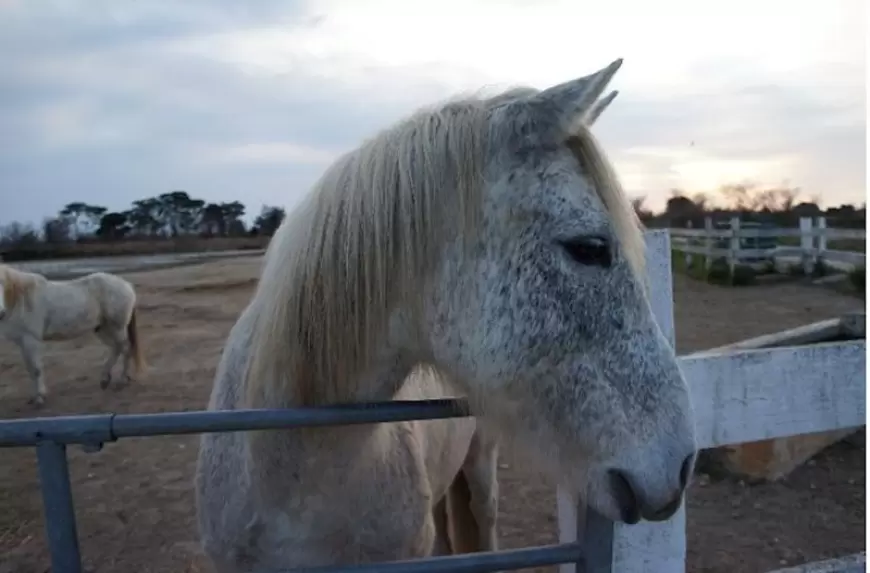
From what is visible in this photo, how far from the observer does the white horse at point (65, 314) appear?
326 inches

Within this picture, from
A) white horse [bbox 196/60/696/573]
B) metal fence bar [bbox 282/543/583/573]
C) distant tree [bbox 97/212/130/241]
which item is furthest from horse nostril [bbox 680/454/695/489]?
distant tree [bbox 97/212/130/241]

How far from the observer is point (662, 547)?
1933mm

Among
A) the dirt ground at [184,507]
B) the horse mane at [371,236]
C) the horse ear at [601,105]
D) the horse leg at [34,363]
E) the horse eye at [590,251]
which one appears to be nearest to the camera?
the horse eye at [590,251]

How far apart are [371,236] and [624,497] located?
789 millimetres

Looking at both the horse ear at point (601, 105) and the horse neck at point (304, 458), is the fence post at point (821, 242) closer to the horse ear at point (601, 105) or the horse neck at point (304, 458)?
the horse ear at point (601, 105)

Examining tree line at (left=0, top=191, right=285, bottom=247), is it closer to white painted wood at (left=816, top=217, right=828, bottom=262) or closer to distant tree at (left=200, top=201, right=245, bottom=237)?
distant tree at (left=200, top=201, right=245, bottom=237)

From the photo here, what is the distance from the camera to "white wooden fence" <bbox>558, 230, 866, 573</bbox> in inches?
75.1

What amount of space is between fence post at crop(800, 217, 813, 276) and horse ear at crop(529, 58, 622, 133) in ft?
53.1

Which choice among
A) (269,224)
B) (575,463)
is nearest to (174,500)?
(269,224)

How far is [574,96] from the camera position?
55.6 inches

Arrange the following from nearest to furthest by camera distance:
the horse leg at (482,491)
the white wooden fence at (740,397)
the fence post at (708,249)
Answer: the white wooden fence at (740,397), the horse leg at (482,491), the fence post at (708,249)

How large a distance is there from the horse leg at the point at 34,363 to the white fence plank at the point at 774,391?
26.2 feet

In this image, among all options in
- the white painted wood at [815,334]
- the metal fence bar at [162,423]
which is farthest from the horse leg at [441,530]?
the metal fence bar at [162,423]

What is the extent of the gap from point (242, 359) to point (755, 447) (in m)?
3.74
